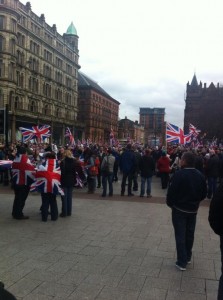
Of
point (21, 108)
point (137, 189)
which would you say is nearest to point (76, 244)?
point (137, 189)

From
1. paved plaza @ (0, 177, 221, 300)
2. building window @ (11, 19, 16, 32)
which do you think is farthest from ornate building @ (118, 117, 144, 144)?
paved plaza @ (0, 177, 221, 300)

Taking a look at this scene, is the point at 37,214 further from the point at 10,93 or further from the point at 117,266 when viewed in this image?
the point at 10,93

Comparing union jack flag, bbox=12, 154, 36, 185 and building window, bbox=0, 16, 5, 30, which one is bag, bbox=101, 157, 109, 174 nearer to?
union jack flag, bbox=12, 154, 36, 185

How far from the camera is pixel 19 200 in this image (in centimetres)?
932

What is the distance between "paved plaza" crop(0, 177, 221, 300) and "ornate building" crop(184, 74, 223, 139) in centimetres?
5595

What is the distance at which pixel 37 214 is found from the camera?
1003 cm

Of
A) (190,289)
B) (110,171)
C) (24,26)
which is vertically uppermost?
(24,26)

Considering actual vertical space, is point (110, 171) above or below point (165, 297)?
above

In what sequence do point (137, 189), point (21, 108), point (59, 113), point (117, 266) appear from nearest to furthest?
1. point (117, 266)
2. point (137, 189)
3. point (21, 108)
4. point (59, 113)

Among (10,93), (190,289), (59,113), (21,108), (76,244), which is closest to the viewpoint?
(190,289)

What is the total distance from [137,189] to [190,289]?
11.3 meters

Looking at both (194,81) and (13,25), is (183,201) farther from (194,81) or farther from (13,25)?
(194,81)

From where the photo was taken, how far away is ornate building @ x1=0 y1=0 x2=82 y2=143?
53.9m

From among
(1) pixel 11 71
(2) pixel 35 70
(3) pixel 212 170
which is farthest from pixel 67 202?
(2) pixel 35 70
